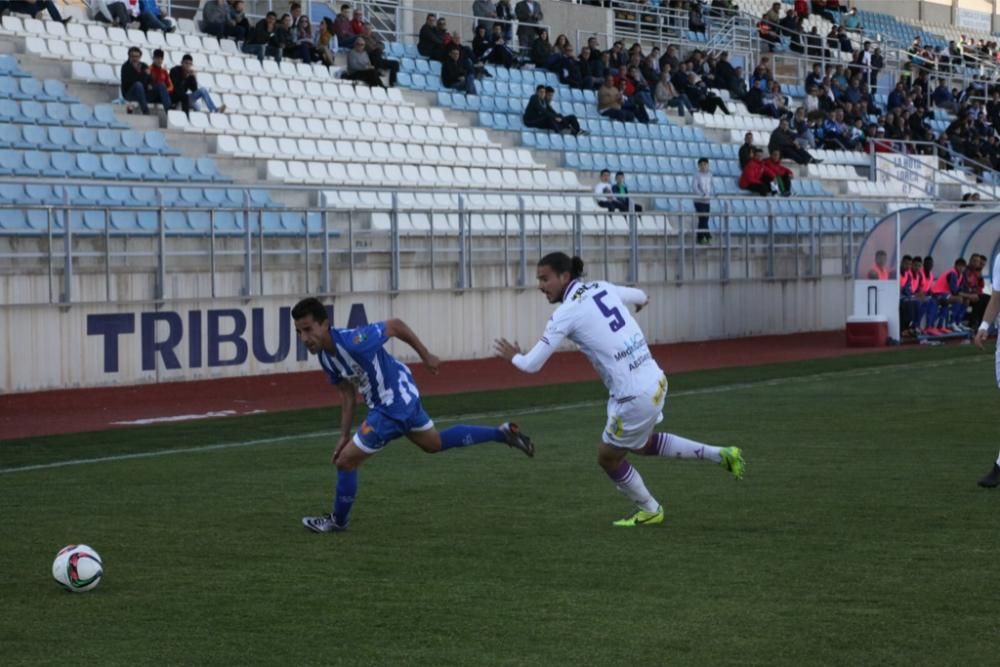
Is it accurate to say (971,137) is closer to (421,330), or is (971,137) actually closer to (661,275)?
(661,275)

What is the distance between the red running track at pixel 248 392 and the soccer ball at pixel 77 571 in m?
8.03

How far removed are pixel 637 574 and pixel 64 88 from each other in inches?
656

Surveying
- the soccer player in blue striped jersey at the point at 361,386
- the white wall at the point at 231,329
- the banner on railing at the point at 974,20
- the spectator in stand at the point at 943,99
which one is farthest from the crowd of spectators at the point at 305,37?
the banner on railing at the point at 974,20

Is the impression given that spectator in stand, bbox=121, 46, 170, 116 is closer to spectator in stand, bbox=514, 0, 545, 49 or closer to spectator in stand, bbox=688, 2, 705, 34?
spectator in stand, bbox=514, 0, 545, 49

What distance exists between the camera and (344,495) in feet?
31.0

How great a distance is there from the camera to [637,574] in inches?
319

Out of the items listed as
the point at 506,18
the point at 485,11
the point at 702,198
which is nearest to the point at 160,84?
the point at 702,198

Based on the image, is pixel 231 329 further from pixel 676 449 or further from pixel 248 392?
pixel 676 449

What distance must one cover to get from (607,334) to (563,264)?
1.58ft

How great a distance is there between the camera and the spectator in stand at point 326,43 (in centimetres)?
2845

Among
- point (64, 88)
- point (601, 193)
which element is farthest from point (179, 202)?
point (601, 193)

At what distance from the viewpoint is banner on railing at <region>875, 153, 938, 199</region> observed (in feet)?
129

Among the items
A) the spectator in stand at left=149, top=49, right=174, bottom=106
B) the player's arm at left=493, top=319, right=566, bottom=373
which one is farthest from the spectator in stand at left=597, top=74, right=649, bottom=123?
the player's arm at left=493, top=319, right=566, bottom=373

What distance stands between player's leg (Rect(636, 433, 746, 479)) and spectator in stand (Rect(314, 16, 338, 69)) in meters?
19.7
